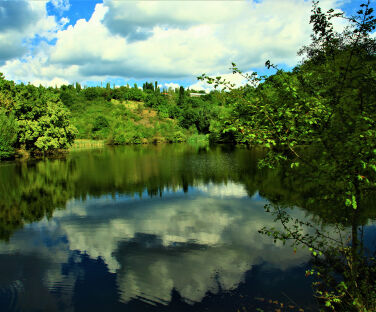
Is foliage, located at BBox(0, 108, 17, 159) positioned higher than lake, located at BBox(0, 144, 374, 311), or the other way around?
foliage, located at BBox(0, 108, 17, 159)

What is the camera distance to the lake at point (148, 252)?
9781 millimetres

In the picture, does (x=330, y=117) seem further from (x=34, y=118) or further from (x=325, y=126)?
(x=34, y=118)

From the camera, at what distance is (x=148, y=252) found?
13.4 m

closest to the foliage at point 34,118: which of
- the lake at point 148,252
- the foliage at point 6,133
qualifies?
the foliage at point 6,133

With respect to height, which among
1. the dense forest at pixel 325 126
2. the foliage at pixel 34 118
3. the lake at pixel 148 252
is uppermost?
the foliage at pixel 34 118

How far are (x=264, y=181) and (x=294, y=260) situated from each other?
16339mm

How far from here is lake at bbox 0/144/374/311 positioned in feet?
32.1

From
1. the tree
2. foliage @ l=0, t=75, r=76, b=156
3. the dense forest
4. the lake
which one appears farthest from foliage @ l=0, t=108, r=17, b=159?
the tree

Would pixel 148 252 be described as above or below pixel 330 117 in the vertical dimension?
below

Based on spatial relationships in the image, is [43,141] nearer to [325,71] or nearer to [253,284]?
[253,284]

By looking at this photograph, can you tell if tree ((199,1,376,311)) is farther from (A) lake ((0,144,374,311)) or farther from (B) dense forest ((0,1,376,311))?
(A) lake ((0,144,374,311))

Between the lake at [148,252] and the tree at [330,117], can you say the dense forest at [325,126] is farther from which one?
the lake at [148,252]

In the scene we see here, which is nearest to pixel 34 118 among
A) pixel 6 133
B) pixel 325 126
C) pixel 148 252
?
pixel 6 133

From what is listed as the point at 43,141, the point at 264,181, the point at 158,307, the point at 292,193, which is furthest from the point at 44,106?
the point at 158,307
